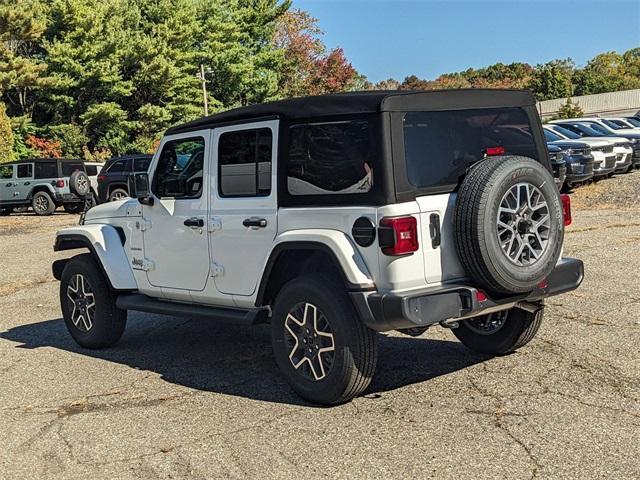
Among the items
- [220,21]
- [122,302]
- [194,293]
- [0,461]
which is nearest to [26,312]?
[122,302]

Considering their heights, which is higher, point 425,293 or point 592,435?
point 425,293

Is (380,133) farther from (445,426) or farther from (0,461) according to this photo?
(0,461)

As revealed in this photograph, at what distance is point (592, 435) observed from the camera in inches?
174

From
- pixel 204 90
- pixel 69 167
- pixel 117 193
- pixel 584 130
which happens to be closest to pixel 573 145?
pixel 584 130

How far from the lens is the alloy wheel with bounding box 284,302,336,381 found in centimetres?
507

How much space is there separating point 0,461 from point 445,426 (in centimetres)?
264

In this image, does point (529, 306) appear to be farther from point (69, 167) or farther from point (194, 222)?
point (69, 167)

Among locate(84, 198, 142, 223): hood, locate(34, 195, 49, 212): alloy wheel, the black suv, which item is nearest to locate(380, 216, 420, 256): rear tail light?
locate(84, 198, 142, 223): hood

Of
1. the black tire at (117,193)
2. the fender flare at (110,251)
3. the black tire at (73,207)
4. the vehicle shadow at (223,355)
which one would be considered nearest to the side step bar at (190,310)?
the fender flare at (110,251)

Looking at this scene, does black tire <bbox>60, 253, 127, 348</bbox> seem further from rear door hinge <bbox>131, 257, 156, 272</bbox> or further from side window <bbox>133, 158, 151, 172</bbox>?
side window <bbox>133, 158, 151, 172</bbox>

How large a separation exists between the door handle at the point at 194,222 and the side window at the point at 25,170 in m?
19.3

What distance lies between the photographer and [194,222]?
20.0ft

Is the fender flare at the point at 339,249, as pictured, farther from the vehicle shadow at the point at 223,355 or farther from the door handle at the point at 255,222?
the vehicle shadow at the point at 223,355

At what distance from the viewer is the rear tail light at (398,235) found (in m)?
4.68
